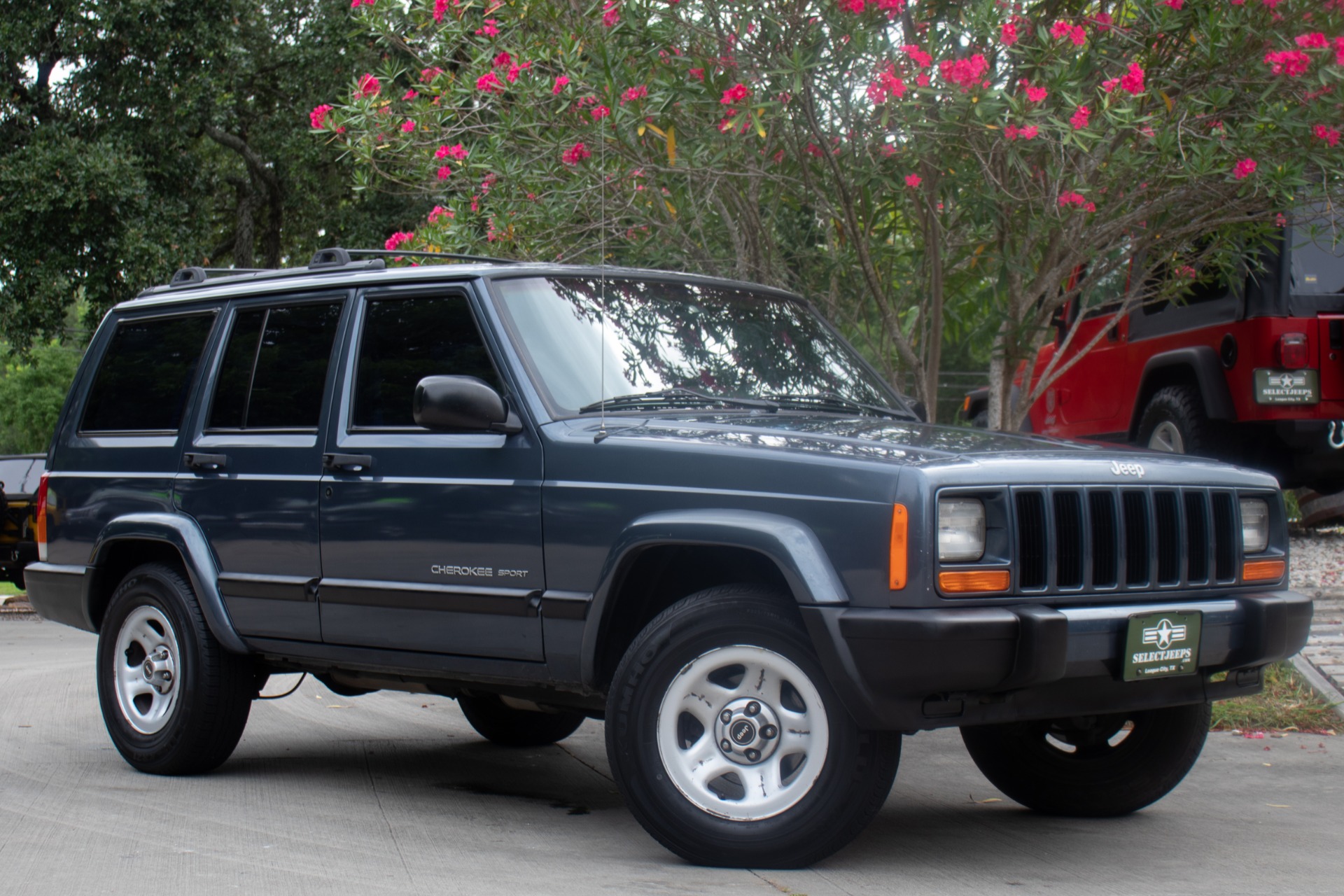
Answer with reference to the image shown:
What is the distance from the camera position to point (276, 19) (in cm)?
2155

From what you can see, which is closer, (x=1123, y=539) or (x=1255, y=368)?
(x=1123, y=539)

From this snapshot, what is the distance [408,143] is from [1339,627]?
5.79 m

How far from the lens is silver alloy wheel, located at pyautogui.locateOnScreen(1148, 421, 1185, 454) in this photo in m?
10.9

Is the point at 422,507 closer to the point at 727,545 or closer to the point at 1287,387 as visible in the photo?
the point at 727,545

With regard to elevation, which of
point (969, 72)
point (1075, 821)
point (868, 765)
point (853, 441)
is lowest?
point (1075, 821)

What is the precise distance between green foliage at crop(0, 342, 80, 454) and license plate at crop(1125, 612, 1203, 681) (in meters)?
53.9

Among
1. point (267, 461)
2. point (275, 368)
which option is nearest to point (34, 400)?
point (275, 368)

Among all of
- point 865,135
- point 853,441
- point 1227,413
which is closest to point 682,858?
point 853,441

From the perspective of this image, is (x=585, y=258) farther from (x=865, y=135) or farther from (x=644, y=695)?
(x=644, y=695)

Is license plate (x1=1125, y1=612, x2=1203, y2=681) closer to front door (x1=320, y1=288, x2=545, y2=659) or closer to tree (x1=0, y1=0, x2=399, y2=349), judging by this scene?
front door (x1=320, y1=288, x2=545, y2=659)

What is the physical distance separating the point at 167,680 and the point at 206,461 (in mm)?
930

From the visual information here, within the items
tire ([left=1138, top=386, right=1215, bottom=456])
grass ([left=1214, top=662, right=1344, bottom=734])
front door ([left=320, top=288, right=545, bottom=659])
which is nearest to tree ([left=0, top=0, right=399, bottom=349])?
tire ([left=1138, top=386, right=1215, bottom=456])

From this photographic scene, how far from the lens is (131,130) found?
1925 cm

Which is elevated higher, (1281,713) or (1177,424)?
(1177,424)
